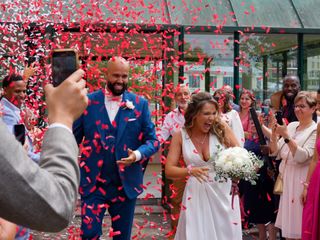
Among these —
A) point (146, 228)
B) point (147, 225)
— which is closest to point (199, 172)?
point (146, 228)

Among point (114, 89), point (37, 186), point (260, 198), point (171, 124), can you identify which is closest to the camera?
point (37, 186)

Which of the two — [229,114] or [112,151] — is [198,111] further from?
[229,114]

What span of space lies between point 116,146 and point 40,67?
2604 millimetres

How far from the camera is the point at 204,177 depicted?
17.3 feet

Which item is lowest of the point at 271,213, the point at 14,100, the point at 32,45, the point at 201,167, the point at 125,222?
the point at 271,213

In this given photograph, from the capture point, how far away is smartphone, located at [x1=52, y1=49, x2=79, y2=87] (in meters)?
1.80

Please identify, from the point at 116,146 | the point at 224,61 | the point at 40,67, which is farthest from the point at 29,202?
the point at 224,61

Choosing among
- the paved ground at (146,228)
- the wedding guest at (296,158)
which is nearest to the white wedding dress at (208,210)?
the wedding guest at (296,158)

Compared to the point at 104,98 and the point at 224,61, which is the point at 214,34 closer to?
the point at 224,61

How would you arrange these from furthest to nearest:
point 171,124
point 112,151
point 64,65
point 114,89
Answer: point 171,124 → point 114,89 → point 112,151 → point 64,65

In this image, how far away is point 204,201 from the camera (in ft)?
17.5

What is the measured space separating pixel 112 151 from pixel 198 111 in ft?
3.07

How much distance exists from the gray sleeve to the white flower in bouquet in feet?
12.2

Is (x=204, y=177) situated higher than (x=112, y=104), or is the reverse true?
(x=112, y=104)
